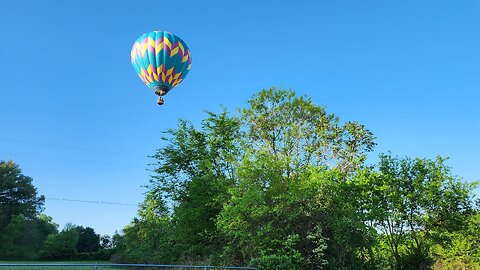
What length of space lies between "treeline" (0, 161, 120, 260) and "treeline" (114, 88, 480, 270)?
2444 cm

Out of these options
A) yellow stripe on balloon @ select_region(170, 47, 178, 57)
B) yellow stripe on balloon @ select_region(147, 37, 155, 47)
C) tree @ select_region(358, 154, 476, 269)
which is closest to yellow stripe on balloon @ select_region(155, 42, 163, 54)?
yellow stripe on balloon @ select_region(147, 37, 155, 47)

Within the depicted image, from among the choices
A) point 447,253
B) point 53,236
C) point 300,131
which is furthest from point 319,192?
point 53,236

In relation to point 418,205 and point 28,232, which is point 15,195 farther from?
point 418,205

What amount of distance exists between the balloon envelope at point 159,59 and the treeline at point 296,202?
5540 millimetres

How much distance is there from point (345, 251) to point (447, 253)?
54.3ft

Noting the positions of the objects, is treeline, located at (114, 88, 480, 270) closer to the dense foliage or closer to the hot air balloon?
the dense foliage

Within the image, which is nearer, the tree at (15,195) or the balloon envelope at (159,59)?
the balloon envelope at (159,59)

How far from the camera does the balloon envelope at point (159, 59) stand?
53.4ft

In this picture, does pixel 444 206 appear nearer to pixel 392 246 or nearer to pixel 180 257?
pixel 392 246

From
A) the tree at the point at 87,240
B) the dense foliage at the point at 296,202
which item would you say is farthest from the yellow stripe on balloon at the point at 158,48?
the tree at the point at 87,240

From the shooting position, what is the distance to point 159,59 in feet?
53.2

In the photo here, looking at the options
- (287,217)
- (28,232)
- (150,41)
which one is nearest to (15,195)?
(28,232)

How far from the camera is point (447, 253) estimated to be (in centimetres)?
2739

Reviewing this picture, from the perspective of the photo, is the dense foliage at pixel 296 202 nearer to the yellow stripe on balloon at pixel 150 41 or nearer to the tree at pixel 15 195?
the yellow stripe on balloon at pixel 150 41
